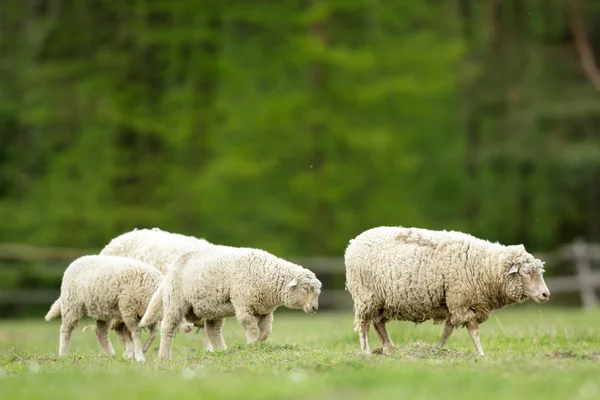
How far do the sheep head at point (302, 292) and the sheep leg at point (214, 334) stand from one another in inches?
38.8

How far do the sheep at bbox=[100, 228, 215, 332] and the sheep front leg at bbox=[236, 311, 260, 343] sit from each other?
1861 mm

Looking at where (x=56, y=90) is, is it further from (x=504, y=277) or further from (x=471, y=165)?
(x=504, y=277)

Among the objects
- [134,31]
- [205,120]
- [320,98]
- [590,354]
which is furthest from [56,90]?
[590,354]

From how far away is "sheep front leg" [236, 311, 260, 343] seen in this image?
1118cm

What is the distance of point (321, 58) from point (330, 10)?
1400mm

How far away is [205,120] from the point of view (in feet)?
88.6

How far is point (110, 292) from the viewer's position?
11820 mm

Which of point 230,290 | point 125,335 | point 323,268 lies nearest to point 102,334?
point 125,335

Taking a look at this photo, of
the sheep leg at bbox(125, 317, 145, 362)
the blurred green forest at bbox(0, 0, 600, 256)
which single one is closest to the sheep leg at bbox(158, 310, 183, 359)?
the sheep leg at bbox(125, 317, 145, 362)

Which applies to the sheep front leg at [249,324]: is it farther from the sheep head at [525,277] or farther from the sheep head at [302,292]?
the sheep head at [525,277]

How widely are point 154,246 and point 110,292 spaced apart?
1625mm

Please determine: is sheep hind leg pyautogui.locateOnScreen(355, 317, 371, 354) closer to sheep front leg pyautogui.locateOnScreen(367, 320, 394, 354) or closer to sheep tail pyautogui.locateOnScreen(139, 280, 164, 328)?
sheep front leg pyautogui.locateOnScreen(367, 320, 394, 354)

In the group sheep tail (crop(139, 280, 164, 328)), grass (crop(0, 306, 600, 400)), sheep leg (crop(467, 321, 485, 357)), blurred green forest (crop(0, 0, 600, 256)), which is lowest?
grass (crop(0, 306, 600, 400))

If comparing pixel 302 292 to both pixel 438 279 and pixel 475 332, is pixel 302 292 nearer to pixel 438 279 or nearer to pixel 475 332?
pixel 438 279
